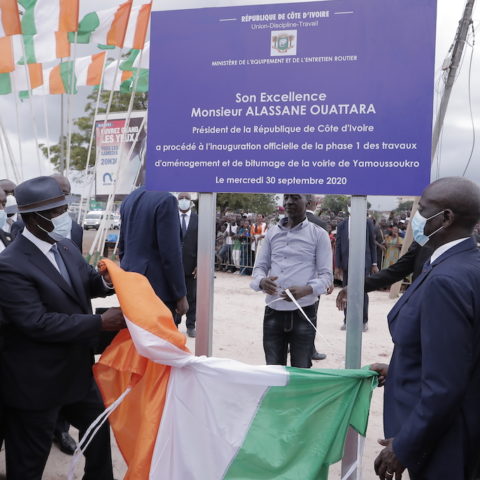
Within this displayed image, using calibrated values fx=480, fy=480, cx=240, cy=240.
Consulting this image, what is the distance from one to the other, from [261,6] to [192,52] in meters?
0.46

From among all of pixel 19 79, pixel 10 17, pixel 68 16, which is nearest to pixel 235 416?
pixel 10 17

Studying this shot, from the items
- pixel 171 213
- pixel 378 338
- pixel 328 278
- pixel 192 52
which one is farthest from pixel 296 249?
pixel 378 338

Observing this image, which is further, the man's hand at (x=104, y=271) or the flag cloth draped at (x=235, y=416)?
the man's hand at (x=104, y=271)

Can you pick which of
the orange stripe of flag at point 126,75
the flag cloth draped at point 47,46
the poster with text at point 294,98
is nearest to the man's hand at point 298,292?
the poster with text at point 294,98

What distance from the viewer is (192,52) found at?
2.77m

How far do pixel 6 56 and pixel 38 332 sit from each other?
7.18 metres

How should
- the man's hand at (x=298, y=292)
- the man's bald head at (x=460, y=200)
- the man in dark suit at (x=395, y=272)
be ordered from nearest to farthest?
the man's bald head at (x=460, y=200) < the man in dark suit at (x=395, y=272) < the man's hand at (x=298, y=292)

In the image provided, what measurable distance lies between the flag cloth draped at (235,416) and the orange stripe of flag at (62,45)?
6.39m

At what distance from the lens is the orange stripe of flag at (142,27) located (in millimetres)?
7645

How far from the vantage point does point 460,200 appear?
1.88 metres

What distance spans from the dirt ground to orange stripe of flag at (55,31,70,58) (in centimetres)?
455

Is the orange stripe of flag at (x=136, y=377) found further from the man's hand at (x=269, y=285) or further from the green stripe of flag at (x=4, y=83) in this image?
the green stripe of flag at (x=4, y=83)

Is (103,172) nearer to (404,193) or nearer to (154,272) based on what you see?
(154,272)

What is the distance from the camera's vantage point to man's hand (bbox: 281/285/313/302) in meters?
3.48
